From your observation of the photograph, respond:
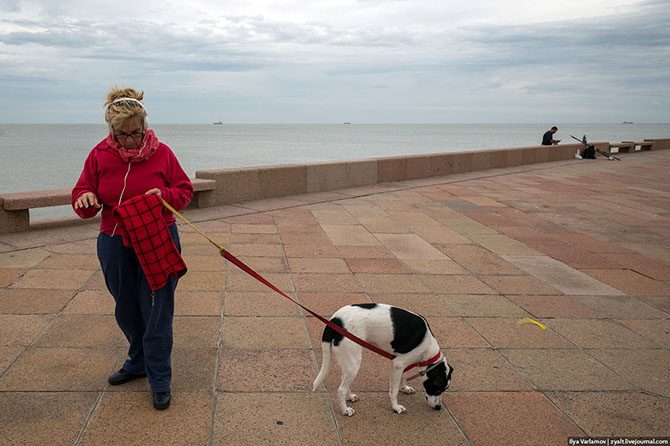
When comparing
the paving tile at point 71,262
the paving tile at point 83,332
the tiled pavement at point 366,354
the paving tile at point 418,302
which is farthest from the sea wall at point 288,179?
the paving tile at point 418,302

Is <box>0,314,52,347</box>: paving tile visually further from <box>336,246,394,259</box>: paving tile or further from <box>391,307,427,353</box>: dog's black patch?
<box>336,246,394,259</box>: paving tile

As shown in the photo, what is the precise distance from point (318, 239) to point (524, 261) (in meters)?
2.45

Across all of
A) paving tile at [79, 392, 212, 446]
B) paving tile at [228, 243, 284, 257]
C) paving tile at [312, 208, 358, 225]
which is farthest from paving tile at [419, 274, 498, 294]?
paving tile at [79, 392, 212, 446]

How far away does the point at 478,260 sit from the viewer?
627 cm

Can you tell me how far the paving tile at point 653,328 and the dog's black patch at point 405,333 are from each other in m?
2.30

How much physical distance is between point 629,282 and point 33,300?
18.3 ft

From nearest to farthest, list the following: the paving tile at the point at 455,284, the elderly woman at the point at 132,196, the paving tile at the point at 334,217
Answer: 1. the elderly woman at the point at 132,196
2. the paving tile at the point at 455,284
3. the paving tile at the point at 334,217

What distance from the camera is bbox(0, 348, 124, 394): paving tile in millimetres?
3170

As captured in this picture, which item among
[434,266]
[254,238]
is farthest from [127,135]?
[254,238]

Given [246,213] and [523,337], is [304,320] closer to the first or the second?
[523,337]

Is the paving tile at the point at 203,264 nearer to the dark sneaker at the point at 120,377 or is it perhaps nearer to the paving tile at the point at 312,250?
the paving tile at the point at 312,250

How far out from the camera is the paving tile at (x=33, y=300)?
4.25 m

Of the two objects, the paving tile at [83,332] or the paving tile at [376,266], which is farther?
the paving tile at [376,266]

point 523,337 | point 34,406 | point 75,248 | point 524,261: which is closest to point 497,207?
point 524,261
